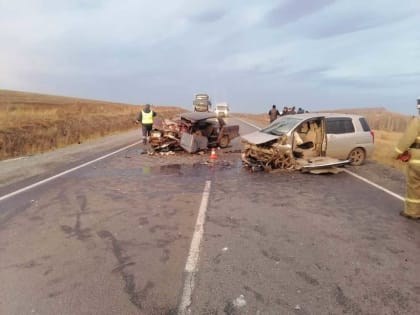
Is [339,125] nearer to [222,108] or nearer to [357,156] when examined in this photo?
[357,156]

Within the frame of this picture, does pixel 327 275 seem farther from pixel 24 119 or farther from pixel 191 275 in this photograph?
pixel 24 119

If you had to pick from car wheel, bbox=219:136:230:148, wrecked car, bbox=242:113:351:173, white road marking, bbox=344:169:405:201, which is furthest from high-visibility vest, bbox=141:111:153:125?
white road marking, bbox=344:169:405:201

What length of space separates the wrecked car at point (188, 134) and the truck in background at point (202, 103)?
1238 inches

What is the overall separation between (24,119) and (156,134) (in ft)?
40.7

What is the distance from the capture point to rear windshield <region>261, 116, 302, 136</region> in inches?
425

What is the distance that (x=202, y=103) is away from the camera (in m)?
47.8

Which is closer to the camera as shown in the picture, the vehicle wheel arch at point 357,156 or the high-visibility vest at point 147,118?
the vehicle wheel arch at point 357,156

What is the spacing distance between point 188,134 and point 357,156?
252 inches

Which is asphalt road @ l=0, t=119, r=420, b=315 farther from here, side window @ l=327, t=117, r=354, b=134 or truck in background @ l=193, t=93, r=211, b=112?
truck in background @ l=193, t=93, r=211, b=112

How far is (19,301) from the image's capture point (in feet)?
11.7

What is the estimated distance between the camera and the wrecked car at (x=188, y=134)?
14.6 metres

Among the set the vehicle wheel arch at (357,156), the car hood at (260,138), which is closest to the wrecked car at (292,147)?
the car hood at (260,138)

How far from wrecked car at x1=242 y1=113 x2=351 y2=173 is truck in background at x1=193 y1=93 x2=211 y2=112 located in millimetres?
36158

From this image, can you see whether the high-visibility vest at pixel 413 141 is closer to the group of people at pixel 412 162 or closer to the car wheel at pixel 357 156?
the group of people at pixel 412 162
